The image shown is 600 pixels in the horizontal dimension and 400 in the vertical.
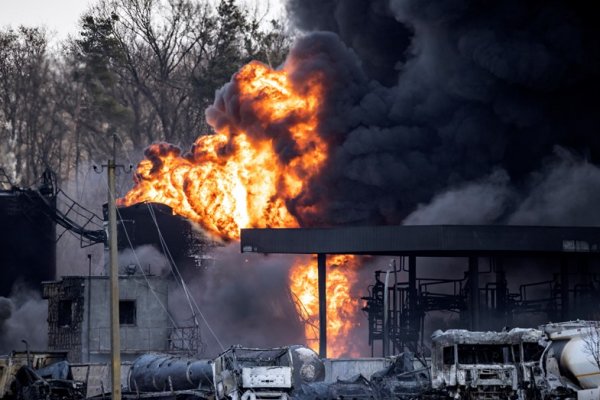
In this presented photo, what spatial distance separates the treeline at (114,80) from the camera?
8525 cm

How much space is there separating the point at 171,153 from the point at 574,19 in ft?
70.3

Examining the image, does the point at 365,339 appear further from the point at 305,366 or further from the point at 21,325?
the point at 305,366

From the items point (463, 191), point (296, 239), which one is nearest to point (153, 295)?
point (296, 239)

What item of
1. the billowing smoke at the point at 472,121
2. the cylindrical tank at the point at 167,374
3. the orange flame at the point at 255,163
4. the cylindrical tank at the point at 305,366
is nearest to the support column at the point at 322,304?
the cylindrical tank at the point at 305,366

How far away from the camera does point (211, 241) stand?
60750mm

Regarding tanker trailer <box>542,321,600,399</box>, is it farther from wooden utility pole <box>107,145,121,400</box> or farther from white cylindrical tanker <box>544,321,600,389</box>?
wooden utility pole <box>107,145,121,400</box>

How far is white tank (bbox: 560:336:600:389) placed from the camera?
29625 mm

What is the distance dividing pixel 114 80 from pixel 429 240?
46.2 metres

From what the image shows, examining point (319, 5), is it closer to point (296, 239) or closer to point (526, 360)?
point (296, 239)

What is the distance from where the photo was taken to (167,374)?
37.5m

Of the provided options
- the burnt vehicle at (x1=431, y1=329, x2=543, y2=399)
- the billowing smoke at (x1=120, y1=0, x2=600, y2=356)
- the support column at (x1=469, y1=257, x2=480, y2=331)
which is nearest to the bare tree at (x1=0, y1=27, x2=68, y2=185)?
the billowing smoke at (x1=120, y1=0, x2=600, y2=356)

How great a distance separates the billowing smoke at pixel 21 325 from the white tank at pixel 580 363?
116 feet

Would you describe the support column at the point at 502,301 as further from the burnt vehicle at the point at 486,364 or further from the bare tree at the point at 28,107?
the bare tree at the point at 28,107

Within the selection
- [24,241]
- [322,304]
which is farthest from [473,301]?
[24,241]
